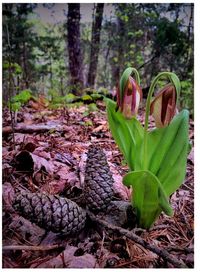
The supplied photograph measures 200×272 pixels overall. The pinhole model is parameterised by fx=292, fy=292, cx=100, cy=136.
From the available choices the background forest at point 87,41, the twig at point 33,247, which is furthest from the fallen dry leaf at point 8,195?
the background forest at point 87,41

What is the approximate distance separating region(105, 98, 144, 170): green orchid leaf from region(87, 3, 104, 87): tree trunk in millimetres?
521

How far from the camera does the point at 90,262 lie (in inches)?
24.2

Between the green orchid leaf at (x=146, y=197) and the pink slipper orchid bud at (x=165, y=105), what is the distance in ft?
0.52

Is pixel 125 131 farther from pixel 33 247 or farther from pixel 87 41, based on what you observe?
pixel 87 41

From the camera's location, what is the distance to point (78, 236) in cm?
67

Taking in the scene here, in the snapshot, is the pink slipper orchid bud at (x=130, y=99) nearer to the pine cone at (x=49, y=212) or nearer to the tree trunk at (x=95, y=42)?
the pine cone at (x=49, y=212)

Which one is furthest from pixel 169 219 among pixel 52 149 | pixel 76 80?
pixel 76 80

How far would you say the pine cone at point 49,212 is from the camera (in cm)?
62

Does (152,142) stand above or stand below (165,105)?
below

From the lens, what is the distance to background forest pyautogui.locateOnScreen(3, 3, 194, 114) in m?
1.13

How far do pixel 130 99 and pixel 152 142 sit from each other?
148mm

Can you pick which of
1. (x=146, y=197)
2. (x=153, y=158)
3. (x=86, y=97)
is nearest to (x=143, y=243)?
(x=146, y=197)

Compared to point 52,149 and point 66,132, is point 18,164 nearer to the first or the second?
point 52,149

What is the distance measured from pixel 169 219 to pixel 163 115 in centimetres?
30
